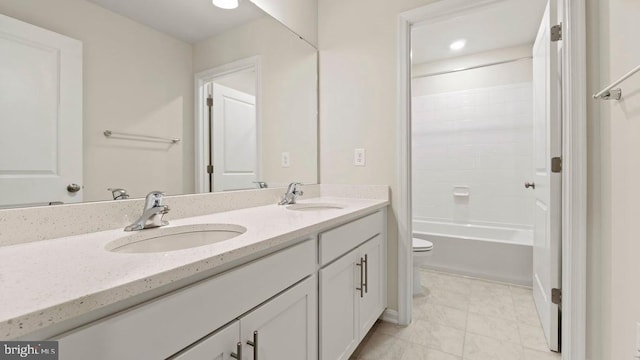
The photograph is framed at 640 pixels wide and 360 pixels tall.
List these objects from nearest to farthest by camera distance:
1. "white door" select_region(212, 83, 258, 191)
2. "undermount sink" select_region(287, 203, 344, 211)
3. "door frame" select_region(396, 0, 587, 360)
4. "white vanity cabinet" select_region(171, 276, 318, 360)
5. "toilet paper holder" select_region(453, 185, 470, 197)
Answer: "white vanity cabinet" select_region(171, 276, 318, 360)
"door frame" select_region(396, 0, 587, 360)
"white door" select_region(212, 83, 258, 191)
"undermount sink" select_region(287, 203, 344, 211)
"toilet paper holder" select_region(453, 185, 470, 197)

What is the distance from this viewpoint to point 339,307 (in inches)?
48.2

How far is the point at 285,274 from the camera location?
90cm

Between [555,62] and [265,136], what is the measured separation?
164 cm

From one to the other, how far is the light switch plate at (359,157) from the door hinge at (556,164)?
102 cm

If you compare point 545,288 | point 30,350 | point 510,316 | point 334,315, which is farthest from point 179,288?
point 510,316

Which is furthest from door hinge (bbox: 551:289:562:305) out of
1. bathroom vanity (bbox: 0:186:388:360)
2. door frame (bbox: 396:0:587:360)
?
bathroom vanity (bbox: 0:186:388:360)

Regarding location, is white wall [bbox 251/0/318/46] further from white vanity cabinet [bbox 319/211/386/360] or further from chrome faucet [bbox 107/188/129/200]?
white vanity cabinet [bbox 319/211/386/360]

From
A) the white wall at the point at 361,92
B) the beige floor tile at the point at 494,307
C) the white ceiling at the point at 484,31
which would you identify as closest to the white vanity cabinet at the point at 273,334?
the white wall at the point at 361,92

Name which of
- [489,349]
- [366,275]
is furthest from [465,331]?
[366,275]

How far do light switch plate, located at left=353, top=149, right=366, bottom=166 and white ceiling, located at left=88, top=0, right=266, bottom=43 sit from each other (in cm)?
103

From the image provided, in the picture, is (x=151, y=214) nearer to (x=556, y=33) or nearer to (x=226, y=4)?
(x=226, y=4)

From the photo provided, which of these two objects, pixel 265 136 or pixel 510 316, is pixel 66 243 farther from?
pixel 510 316

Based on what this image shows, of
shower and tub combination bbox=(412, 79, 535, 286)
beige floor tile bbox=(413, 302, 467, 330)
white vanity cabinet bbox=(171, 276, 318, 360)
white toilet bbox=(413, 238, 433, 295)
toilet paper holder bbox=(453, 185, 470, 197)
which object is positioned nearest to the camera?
white vanity cabinet bbox=(171, 276, 318, 360)

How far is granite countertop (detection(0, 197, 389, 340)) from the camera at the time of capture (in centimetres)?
40
